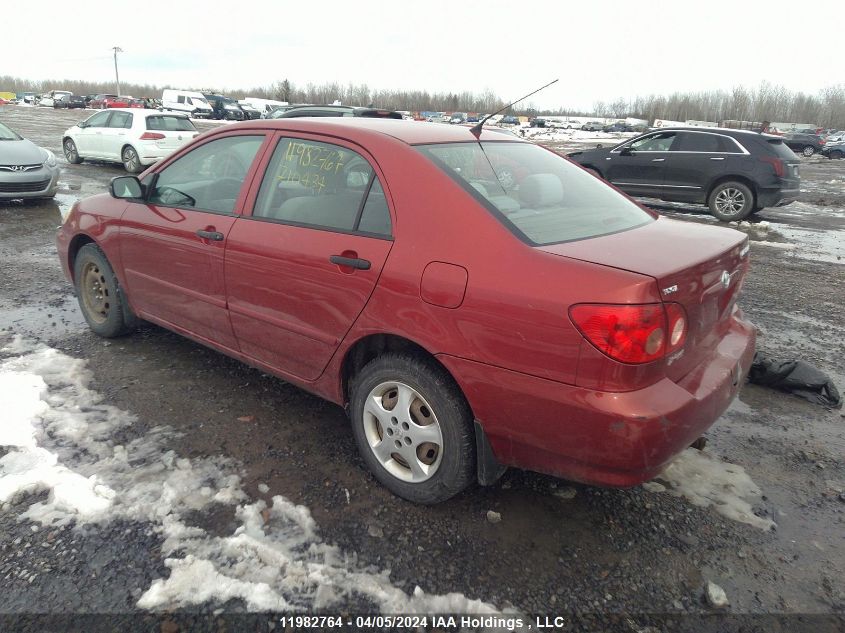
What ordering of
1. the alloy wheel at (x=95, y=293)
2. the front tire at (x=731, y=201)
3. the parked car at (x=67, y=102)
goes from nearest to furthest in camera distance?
the alloy wheel at (x=95, y=293) < the front tire at (x=731, y=201) < the parked car at (x=67, y=102)

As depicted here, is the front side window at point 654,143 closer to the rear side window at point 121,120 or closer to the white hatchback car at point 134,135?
the white hatchback car at point 134,135

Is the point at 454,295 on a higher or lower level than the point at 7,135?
lower

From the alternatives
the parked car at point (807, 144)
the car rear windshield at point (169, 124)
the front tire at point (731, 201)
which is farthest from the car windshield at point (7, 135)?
the parked car at point (807, 144)

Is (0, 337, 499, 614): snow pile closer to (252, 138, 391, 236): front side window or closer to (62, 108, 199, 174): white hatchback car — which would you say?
(252, 138, 391, 236): front side window

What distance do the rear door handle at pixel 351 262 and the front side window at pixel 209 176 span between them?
927mm

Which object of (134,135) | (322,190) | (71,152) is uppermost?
(134,135)

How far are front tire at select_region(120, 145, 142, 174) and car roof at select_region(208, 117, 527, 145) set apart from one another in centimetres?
1259

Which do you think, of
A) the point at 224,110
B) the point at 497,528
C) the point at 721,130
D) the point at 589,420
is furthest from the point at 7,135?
the point at 224,110

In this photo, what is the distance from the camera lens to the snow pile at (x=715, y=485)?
2.76 m

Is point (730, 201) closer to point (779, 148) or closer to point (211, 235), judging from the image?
point (779, 148)

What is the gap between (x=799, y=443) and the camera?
3389 millimetres

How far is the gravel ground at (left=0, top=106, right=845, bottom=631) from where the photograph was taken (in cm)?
222

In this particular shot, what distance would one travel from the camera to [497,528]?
2600 mm

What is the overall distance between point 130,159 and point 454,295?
1461 cm
